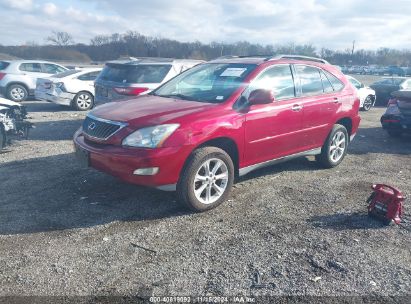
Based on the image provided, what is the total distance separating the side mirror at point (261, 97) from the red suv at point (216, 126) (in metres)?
0.01

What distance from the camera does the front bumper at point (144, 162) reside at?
12.7 feet

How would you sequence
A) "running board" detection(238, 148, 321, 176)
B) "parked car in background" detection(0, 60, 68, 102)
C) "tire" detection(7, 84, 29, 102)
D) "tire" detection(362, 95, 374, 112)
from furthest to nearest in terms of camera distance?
1. "tire" detection(362, 95, 374, 112)
2. "tire" detection(7, 84, 29, 102)
3. "parked car in background" detection(0, 60, 68, 102)
4. "running board" detection(238, 148, 321, 176)

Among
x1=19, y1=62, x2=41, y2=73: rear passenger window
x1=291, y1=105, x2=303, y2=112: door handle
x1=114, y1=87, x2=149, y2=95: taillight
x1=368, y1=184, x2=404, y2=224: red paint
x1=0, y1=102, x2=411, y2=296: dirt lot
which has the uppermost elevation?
x1=19, y1=62, x2=41, y2=73: rear passenger window

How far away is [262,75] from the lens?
4949mm

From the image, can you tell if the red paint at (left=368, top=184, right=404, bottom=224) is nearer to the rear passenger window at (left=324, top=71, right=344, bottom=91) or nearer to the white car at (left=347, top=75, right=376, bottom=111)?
the rear passenger window at (left=324, top=71, right=344, bottom=91)

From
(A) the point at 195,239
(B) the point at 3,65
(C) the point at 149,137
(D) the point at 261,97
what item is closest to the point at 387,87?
(D) the point at 261,97

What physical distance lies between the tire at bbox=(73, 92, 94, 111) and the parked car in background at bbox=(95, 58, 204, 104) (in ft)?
11.4

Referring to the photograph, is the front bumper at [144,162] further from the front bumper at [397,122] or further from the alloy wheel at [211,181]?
the front bumper at [397,122]

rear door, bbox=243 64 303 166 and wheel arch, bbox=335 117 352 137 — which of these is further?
wheel arch, bbox=335 117 352 137

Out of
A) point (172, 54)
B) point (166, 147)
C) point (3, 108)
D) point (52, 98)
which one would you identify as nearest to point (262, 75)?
point (166, 147)

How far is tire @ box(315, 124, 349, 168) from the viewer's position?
6023 mm

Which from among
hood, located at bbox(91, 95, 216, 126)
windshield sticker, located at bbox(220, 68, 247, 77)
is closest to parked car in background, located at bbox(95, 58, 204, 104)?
hood, located at bbox(91, 95, 216, 126)

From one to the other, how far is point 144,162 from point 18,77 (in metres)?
12.2

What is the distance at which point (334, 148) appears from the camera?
6227mm
